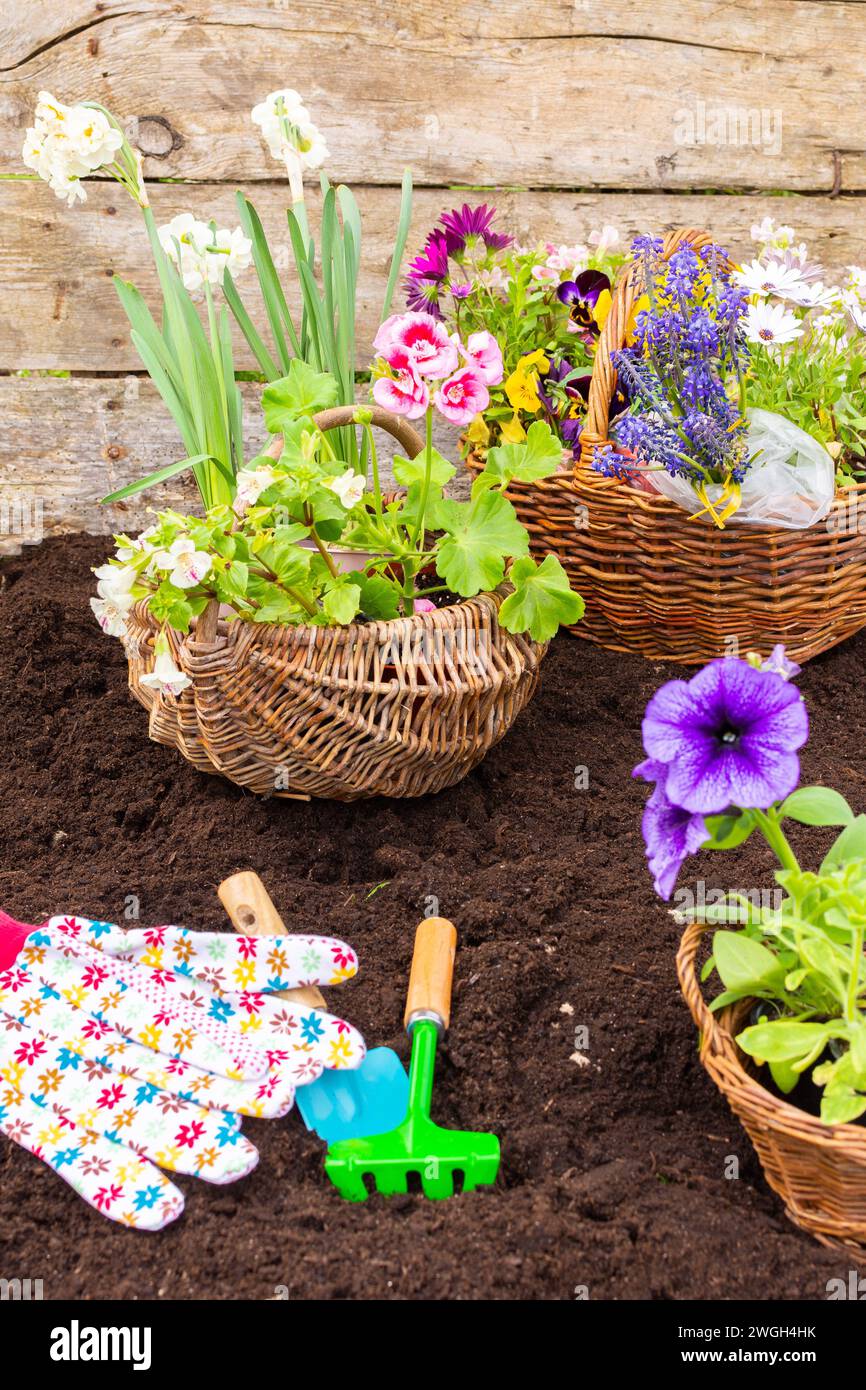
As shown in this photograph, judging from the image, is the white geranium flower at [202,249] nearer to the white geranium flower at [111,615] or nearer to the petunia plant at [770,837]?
the white geranium flower at [111,615]

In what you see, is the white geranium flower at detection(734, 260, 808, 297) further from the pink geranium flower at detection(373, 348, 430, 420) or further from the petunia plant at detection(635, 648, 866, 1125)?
the petunia plant at detection(635, 648, 866, 1125)

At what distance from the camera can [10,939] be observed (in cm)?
144

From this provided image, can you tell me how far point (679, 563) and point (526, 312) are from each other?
623 mm

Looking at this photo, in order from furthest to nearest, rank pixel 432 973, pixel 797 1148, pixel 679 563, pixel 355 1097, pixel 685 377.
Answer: pixel 679 563, pixel 685 377, pixel 432 973, pixel 355 1097, pixel 797 1148

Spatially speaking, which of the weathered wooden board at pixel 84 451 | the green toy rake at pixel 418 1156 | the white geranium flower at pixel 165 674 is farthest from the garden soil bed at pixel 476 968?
the weathered wooden board at pixel 84 451

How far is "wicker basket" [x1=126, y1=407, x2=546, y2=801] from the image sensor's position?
157 cm

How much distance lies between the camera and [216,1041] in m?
1.34

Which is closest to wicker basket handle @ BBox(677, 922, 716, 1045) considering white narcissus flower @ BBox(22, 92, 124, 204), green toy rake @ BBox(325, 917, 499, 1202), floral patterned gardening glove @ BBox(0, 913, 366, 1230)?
green toy rake @ BBox(325, 917, 499, 1202)

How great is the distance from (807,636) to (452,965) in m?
1.04

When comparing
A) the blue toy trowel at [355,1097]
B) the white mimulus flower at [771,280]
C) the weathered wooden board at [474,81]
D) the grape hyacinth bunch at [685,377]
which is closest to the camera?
the blue toy trowel at [355,1097]

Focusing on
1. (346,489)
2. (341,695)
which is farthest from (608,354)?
(341,695)

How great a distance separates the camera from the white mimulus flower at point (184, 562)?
4.74 ft

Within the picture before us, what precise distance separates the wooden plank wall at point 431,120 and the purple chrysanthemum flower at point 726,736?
6.22 feet

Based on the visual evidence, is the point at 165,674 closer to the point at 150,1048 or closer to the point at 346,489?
the point at 346,489
